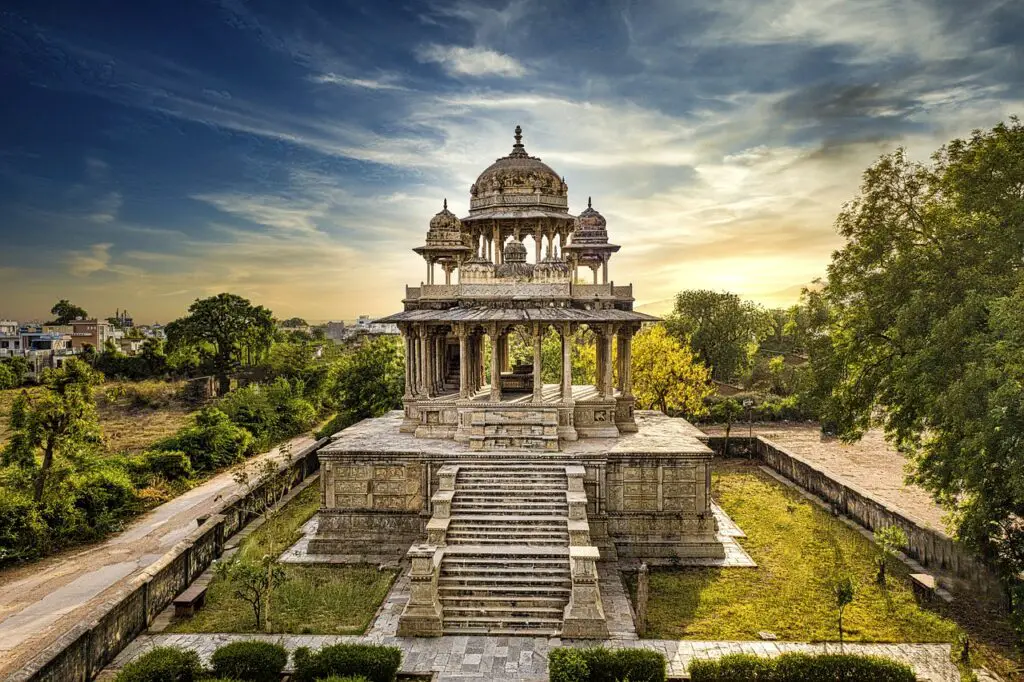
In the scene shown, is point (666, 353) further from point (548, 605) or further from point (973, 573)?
point (548, 605)

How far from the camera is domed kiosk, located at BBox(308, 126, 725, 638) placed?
1524 cm

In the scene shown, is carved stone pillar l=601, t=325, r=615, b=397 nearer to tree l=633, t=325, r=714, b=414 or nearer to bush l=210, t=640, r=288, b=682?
tree l=633, t=325, r=714, b=414

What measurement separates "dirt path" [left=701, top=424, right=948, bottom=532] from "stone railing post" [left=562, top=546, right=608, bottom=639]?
1193cm

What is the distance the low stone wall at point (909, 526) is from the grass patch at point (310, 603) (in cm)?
1549

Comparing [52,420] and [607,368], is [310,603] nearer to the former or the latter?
[607,368]

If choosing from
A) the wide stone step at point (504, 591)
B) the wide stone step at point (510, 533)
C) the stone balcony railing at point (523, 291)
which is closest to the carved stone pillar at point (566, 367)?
the stone balcony railing at point (523, 291)

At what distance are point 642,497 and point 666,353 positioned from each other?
53.3 ft

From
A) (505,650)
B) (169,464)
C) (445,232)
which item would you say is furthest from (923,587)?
(169,464)

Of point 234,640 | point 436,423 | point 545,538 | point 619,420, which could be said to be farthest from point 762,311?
point 234,640

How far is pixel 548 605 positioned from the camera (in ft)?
48.8

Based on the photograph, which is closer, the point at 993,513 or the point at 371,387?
the point at 993,513

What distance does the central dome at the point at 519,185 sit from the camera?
26.2 metres

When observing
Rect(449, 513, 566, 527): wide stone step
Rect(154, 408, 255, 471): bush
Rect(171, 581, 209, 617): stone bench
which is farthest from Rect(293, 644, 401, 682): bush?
Rect(154, 408, 255, 471): bush

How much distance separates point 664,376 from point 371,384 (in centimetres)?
1774
